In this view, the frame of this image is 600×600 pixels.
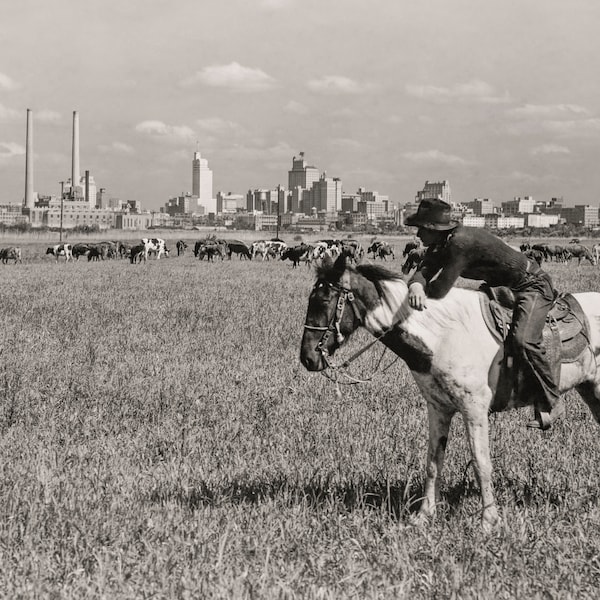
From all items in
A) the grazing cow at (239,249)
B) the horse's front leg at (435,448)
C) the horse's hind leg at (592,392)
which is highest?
the grazing cow at (239,249)

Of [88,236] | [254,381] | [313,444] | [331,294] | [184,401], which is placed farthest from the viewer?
[88,236]

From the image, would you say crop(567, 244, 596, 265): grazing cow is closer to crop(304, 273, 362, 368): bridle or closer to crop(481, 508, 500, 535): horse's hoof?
crop(481, 508, 500, 535): horse's hoof

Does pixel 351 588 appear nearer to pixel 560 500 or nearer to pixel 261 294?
pixel 560 500

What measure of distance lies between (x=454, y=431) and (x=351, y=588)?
3.72m

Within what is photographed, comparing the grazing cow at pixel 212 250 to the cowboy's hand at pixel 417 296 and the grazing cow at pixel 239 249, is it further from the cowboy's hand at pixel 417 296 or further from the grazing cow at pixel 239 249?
the cowboy's hand at pixel 417 296

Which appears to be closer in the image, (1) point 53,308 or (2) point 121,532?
(2) point 121,532

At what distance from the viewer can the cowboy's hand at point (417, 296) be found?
17.5 ft

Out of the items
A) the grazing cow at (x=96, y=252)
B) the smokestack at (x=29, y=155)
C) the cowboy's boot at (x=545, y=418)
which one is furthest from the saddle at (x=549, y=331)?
the smokestack at (x=29, y=155)

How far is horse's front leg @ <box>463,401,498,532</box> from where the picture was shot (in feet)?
17.4

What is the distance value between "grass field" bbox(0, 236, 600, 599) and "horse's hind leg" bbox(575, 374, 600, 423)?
18.4 inches

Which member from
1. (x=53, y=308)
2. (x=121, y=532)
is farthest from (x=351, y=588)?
(x=53, y=308)

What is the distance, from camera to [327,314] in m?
5.23

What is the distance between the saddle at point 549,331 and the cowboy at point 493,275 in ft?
0.26

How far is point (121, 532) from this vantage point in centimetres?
481
